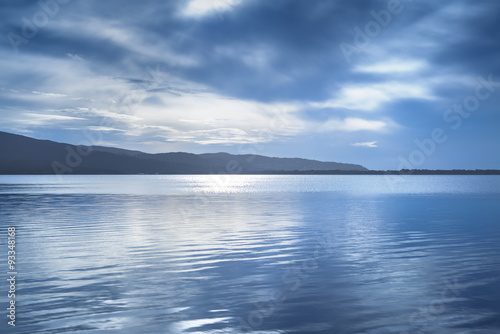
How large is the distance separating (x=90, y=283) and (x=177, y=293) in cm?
425

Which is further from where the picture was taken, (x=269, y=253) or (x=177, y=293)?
(x=269, y=253)

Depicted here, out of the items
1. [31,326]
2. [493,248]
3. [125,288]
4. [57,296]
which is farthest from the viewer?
[493,248]

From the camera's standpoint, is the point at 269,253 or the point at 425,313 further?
the point at 269,253

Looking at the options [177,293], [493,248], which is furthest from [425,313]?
[493,248]

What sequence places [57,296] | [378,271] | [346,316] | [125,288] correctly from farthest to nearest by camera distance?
[378,271], [125,288], [57,296], [346,316]

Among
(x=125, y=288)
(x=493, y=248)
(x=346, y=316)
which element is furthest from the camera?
(x=493, y=248)

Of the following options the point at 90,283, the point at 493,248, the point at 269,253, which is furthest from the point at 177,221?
the point at 493,248

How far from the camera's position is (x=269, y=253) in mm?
25141

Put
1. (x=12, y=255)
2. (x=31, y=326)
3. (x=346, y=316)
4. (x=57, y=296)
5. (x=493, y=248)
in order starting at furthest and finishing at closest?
(x=493, y=248), (x=12, y=255), (x=57, y=296), (x=346, y=316), (x=31, y=326)

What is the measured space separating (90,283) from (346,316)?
10707mm

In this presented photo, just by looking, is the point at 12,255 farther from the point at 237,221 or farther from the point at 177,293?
the point at 237,221

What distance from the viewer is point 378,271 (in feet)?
66.6

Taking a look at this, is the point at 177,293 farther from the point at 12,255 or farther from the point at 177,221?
the point at 177,221

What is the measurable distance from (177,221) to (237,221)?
605 centimetres
